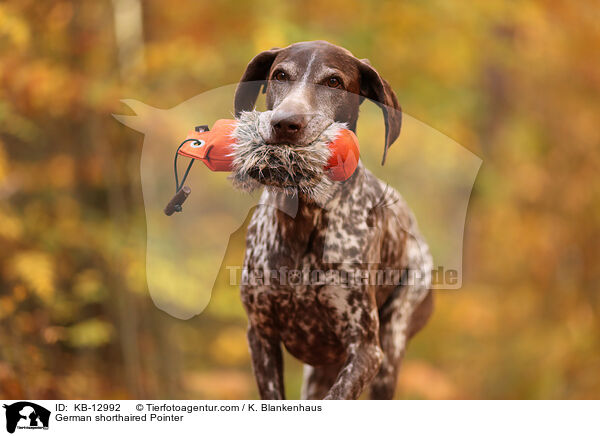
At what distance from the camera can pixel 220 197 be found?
8.80 ft

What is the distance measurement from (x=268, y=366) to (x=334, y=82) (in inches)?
46.8

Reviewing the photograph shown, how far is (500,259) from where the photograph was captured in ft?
21.5

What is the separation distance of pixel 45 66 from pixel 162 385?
8.68 feet

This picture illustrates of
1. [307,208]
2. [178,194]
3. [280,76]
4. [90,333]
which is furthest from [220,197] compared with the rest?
[90,333]

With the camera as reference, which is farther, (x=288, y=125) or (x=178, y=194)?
(x=178, y=194)

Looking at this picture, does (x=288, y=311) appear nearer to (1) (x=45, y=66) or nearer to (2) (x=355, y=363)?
(2) (x=355, y=363)

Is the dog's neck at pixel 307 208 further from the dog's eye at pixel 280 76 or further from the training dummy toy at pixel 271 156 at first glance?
the dog's eye at pixel 280 76

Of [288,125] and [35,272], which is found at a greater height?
[288,125]

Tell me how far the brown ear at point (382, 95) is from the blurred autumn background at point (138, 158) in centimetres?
168

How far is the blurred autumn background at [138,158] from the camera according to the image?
15.8 ft

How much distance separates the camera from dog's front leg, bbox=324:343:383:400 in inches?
96.0
